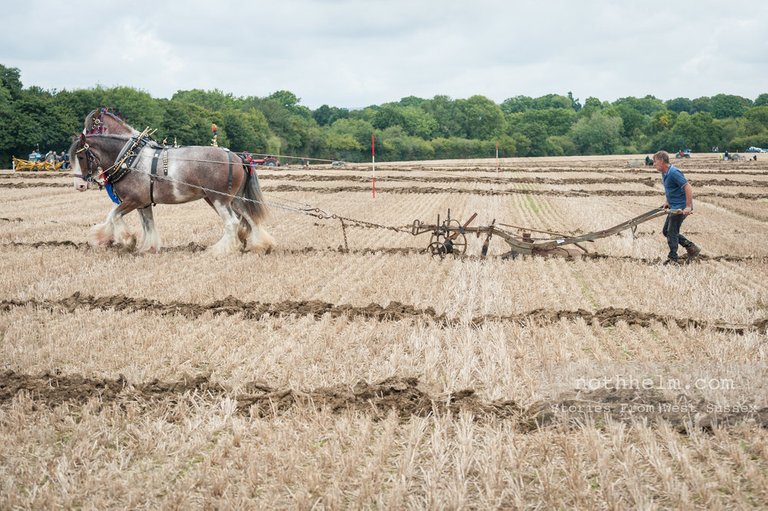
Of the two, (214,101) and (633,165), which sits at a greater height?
(214,101)

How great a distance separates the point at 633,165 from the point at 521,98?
14840cm

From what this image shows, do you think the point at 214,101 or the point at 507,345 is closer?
the point at 507,345

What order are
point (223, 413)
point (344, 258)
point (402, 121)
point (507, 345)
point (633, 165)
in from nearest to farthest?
point (223, 413), point (507, 345), point (344, 258), point (633, 165), point (402, 121)

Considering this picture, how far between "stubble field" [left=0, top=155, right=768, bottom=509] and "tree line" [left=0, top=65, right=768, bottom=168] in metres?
32.0

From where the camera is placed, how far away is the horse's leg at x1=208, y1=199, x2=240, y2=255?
11938mm

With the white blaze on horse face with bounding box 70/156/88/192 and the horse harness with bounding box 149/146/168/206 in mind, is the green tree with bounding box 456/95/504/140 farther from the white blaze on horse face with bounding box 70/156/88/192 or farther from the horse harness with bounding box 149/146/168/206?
the white blaze on horse face with bounding box 70/156/88/192

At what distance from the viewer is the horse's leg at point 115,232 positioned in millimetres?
12203

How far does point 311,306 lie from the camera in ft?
27.5

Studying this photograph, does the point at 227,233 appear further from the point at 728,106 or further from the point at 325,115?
the point at 728,106

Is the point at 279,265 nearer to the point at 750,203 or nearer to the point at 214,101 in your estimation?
the point at 750,203

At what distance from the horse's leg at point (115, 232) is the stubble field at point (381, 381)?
67 centimetres

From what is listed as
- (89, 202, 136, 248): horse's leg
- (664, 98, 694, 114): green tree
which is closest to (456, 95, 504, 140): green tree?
(664, 98, 694, 114): green tree

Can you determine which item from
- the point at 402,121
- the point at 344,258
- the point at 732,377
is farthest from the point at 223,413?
the point at 402,121

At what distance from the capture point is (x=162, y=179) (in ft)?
38.9
